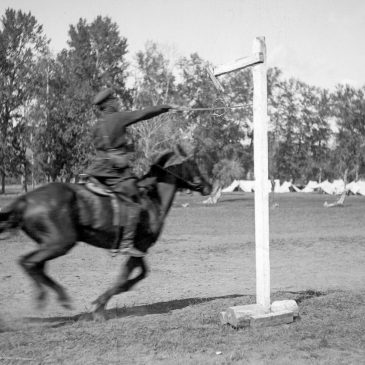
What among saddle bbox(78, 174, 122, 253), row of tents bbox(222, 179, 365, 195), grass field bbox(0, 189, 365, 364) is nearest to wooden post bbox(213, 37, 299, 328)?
grass field bbox(0, 189, 365, 364)

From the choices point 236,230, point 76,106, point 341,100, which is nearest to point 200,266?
point 236,230

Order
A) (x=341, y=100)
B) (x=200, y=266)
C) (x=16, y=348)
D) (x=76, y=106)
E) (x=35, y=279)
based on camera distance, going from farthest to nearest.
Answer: (x=341, y=100) → (x=76, y=106) → (x=200, y=266) → (x=35, y=279) → (x=16, y=348)

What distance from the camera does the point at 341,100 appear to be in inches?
1750

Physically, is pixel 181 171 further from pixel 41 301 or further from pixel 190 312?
pixel 41 301

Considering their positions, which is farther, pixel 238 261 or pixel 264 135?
pixel 238 261

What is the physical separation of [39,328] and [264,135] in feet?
12.8

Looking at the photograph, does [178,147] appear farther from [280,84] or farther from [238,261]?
[280,84]

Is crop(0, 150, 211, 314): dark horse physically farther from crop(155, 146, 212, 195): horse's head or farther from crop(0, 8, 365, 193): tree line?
A: crop(0, 8, 365, 193): tree line

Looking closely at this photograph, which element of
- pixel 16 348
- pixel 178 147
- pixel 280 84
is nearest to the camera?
pixel 16 348

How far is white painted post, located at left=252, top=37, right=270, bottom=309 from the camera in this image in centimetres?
650

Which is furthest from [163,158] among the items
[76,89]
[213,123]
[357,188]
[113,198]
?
[357,188]

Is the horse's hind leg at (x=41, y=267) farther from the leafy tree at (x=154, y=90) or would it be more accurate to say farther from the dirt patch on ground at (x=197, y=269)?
the leafy tree at (x=154, y=90)

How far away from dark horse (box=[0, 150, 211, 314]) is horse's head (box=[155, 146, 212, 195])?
80 mm

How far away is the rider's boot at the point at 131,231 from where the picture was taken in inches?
252
